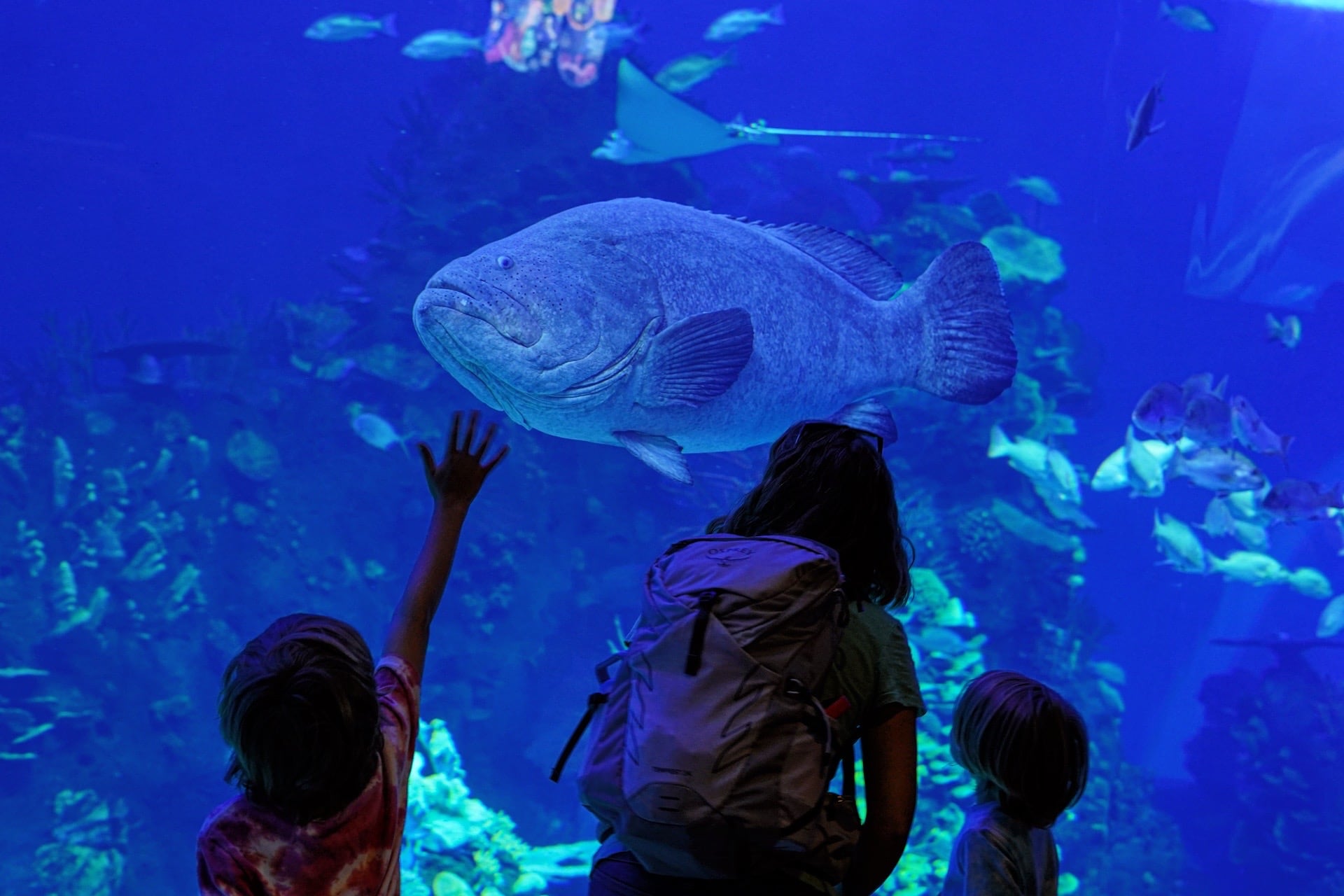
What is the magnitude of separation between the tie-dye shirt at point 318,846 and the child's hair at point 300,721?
27mm

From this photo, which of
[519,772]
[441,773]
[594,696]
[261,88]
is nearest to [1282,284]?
[519,772]

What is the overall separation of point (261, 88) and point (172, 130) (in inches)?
247

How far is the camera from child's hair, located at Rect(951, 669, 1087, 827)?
156cm

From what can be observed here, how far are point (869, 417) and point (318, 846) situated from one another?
220 centimetres

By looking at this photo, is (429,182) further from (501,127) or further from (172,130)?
(172,130)

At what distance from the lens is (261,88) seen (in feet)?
154

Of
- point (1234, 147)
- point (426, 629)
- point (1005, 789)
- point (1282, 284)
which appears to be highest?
point (426, 629)

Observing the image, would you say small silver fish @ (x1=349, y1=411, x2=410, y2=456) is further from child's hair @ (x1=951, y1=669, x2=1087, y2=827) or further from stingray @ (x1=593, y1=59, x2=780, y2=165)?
child's hair @ (x1=951, y1=669, x2=1087, y2=827)

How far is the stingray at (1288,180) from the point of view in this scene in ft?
63.3

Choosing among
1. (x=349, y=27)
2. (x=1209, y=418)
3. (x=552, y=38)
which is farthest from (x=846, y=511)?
(x=349, y=27)

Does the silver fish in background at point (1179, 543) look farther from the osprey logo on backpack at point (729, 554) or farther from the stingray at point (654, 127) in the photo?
the osprey logo on backpack at point (729, 554)

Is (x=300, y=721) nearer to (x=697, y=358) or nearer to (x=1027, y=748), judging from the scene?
(x=1027, y=748)

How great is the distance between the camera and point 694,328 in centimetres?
225

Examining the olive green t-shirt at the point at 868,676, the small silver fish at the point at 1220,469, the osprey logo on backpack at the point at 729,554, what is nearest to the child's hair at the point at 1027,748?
the olive green t-shirt at the point at 868,676
